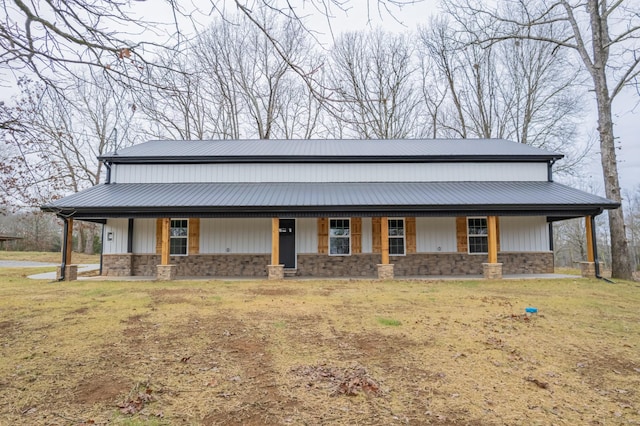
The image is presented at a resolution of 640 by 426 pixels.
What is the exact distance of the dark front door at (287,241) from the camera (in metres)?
14.0

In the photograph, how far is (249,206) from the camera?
40.2 feet

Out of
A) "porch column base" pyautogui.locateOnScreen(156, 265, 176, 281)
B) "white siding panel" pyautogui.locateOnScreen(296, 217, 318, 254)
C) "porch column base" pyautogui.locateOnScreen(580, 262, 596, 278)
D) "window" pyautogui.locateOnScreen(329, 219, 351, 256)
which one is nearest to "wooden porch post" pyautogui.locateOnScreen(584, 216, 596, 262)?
"porch column base" pyautogui.locateOnScreen(580, 262, 596, 278)

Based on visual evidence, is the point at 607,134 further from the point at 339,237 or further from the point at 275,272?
the point at 275,272

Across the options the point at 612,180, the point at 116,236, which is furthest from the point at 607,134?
the point at 116,236

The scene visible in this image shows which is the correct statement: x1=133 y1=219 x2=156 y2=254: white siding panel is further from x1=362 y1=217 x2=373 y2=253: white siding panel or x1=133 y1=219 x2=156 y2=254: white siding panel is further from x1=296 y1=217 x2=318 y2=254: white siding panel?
x1=362 y1=217 x2=373 y2=253: white siding panel

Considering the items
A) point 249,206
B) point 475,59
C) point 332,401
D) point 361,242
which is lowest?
point 332,401

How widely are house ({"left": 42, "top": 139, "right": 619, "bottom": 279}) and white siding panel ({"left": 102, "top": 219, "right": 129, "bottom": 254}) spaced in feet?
0.15

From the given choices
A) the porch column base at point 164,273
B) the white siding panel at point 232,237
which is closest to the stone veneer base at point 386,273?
the white siding panel at point 232,237

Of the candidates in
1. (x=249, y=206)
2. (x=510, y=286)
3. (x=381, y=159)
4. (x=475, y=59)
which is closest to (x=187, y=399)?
(x=249, y=206)

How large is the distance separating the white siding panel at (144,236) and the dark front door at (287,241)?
5.23 meters

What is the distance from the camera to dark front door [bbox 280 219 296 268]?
552 inches

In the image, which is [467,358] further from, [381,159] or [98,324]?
[381,159]

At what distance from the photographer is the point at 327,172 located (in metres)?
15.4

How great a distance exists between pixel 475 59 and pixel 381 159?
17.1 meters
